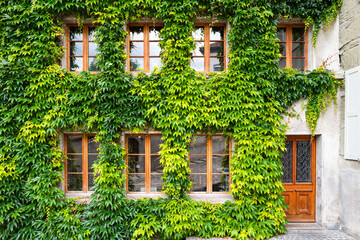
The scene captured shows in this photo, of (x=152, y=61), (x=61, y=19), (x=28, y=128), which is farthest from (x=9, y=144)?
(x=152, y=61)

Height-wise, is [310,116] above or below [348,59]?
below

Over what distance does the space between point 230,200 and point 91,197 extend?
11.7 ft

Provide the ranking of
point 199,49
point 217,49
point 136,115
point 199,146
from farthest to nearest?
point 217,49 → point 199,49 → point 199,146 → point 136,115

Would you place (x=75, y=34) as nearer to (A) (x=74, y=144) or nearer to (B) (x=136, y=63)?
(B) (x=136, y=63)

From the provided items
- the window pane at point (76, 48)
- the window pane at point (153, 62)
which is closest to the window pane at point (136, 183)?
the window pane at point (153, 62)

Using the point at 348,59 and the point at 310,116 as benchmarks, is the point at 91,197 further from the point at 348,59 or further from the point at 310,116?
the point at 348,59

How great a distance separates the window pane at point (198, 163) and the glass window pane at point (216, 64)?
2.44 metres

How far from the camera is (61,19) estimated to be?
514cm

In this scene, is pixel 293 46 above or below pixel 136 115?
above

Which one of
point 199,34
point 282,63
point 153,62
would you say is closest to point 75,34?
point 153,62

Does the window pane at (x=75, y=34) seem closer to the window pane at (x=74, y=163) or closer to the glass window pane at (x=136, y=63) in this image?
the glass window pane at (x=136, y=63)

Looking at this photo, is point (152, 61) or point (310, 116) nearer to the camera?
point (310, 116)

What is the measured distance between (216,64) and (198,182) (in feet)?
10.8

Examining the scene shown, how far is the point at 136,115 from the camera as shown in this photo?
488 cm
